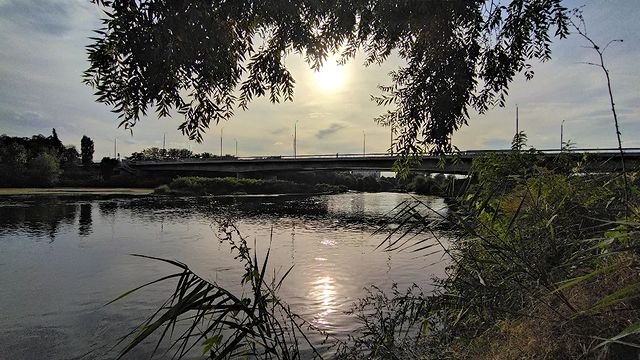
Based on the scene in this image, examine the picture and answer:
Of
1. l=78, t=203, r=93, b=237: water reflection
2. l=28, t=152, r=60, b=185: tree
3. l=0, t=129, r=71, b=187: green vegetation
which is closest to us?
l=78, t=203, r=93, b=237: water reflection

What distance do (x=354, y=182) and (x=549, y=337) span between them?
122 m

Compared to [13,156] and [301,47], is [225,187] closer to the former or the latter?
[13,156]

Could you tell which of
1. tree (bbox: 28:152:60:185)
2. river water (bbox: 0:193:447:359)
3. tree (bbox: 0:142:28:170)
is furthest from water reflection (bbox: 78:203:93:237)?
tree (bbox: 0:142:28:170)

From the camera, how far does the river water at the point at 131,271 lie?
1036 cm

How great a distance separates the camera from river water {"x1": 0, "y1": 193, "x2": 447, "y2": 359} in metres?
10.4

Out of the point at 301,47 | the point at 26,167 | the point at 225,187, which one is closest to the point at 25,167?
the point at 26,167

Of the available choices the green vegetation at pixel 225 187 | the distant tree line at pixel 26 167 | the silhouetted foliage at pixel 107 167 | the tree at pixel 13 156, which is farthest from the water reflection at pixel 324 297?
the silhouetted foliage at pixel 107 167

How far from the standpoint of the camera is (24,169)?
81.1 meters

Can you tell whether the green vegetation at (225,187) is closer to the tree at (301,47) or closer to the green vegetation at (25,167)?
the green vegetation at (25,167)

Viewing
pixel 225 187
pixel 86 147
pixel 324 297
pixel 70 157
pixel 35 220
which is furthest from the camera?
pixel 86 147

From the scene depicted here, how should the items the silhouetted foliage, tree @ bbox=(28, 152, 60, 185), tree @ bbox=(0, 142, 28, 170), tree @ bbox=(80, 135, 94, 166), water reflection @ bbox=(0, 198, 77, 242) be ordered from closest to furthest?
water reflection @ bbox=(0, 198, 77, 242) < tree @ bbox=(28, 152, 60, 185) < tree @ bbox=(0, 142, 28, 170) < the silhouetted foliage < tree @ bbox=(80, 135, 94, 166)

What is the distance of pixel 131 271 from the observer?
17.1 meters

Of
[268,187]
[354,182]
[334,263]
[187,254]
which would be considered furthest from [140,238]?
[354,182]

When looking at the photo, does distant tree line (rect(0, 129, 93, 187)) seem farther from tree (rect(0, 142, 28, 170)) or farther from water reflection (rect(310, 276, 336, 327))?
water reflection (rect(310, 276, 336, 327))
